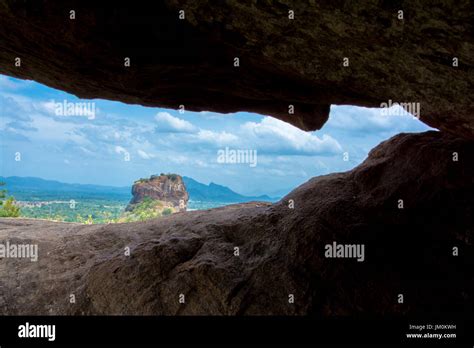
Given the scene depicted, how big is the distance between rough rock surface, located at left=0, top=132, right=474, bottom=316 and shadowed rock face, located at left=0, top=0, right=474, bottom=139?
55.5 inches

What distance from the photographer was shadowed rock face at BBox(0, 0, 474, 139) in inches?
164

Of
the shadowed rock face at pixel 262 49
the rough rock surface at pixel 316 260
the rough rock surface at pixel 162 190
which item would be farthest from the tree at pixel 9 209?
the rough rock surface at pixel 162 190

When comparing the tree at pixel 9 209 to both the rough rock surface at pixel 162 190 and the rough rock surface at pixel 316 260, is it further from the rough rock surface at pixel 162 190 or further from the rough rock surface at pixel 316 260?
the rough rock surface at pixel 162 190

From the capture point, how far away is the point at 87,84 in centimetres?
762

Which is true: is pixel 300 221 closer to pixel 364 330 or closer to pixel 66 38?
pixel 364 330

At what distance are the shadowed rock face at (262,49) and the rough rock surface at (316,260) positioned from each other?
141cm

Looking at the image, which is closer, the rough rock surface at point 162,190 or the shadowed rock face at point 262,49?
the shadowed rock face at point 262,49

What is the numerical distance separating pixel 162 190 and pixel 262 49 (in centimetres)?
4870

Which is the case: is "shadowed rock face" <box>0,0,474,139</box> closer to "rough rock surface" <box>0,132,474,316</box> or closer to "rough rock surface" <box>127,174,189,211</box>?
"rough rock surface" <box>0,132,474,316</box>

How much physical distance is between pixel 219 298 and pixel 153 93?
421cm

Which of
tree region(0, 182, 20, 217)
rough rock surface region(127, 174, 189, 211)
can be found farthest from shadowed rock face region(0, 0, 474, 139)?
rough rock surface region(127, 174, 189, 211)

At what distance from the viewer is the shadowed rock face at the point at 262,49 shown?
418 cm

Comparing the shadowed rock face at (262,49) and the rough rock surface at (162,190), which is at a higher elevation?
the shadowed rock face at (262,49)

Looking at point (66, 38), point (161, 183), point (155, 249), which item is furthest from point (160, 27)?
point (161, 183)
